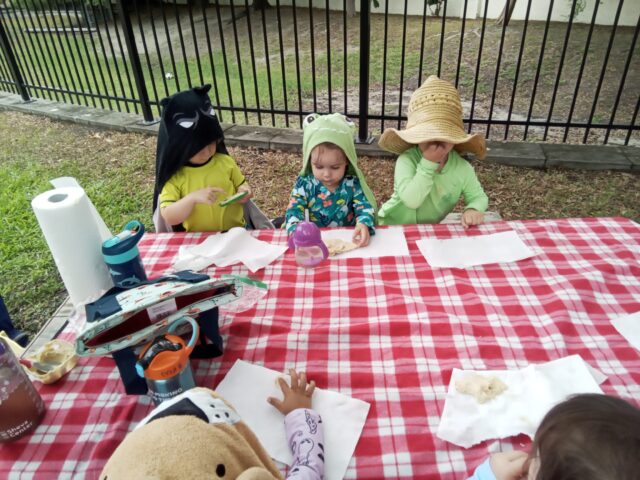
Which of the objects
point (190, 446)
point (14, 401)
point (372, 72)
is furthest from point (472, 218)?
point (372, 72)

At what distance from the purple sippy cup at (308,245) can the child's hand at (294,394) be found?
0.62 metres

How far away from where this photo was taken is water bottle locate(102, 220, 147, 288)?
1.51 m

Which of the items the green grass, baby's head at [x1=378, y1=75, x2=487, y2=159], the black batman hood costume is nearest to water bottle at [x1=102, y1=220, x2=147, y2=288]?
the black batman hood costume

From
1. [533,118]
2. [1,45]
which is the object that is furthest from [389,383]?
[1,45]

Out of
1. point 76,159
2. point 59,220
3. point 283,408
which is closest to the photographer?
point 283,408

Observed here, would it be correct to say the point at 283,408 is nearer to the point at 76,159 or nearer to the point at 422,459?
the point at 422,459

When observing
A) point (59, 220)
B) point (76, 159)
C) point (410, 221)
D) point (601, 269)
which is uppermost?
point (59, 220)

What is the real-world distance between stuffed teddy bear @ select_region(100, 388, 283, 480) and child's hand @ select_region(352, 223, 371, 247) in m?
1.27

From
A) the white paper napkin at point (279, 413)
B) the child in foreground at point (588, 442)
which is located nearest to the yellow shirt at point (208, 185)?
the white paper napkin at point (279, 413)

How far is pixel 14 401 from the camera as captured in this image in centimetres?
119

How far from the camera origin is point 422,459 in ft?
3.82

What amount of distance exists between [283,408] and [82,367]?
0.67 metres

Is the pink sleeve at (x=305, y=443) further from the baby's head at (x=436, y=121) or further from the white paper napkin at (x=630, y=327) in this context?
the baby's head at (x=436, y=121)

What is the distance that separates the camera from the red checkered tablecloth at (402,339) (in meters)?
1.20
